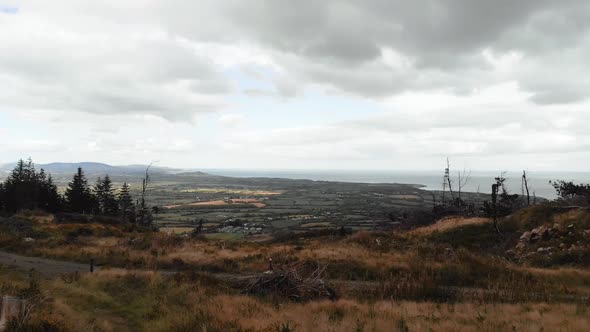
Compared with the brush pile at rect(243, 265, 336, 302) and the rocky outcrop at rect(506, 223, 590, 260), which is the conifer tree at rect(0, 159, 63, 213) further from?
the rocky outcrop at rect(506, 223, 590, 260)

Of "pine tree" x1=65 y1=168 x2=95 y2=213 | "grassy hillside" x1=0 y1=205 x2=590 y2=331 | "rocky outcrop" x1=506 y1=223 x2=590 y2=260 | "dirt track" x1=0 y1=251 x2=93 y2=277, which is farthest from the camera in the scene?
"pine tree" x1=65 y1=168 x2=95 y2=213

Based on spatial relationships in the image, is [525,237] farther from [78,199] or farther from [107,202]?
[107,202]

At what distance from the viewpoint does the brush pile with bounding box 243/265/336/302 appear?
15.1 metres

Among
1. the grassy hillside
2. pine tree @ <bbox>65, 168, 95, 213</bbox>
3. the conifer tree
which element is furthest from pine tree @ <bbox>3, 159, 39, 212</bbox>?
the grassy hillside

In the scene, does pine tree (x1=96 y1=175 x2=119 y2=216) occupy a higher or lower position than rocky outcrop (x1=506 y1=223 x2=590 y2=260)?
lower

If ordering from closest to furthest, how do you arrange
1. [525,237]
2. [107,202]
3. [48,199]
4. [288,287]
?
[288,287], [525,237], [48,199], [107,202]

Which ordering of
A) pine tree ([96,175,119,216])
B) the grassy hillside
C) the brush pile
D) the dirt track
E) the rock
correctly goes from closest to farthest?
the grassy hillside
the brush pile
the dirt track
the rock
pine tree ([96,175,119,216])

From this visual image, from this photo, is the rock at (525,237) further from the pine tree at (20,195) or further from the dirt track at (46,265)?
the pine tree at (20,195)

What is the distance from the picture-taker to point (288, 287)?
51.2ft

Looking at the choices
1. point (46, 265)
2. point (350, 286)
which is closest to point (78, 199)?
point (46, 265)

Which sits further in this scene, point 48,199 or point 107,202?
point 107,202

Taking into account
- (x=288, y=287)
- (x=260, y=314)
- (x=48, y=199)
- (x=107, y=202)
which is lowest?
(x=107, y=202)

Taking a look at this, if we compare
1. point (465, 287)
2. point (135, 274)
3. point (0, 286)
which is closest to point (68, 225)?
point (135, 274)

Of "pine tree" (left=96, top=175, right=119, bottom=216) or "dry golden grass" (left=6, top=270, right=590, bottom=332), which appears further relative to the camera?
"pine tree" (left=96, top=175, right=119, bottom=216)
